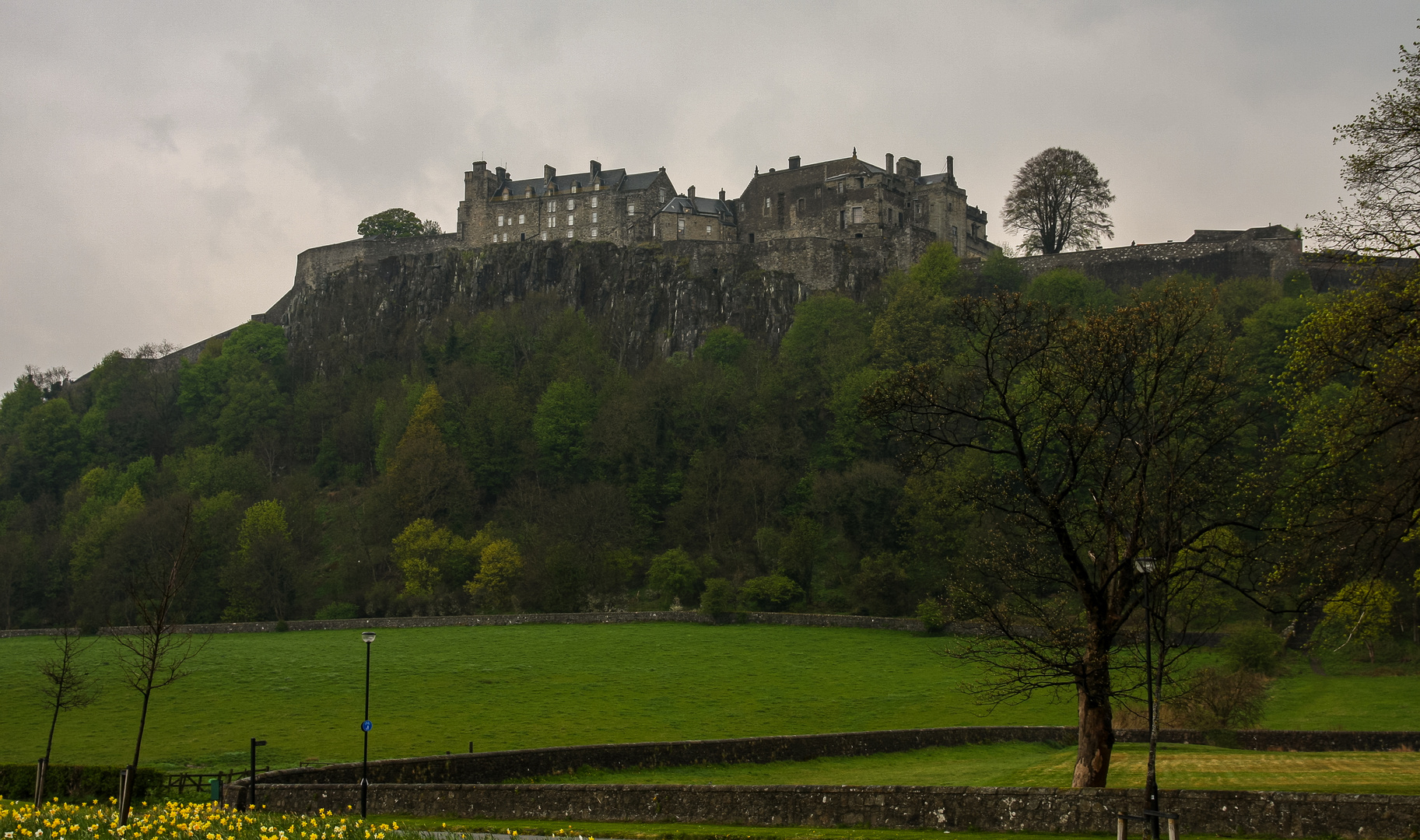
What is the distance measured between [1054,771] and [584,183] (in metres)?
79.4

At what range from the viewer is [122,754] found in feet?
104

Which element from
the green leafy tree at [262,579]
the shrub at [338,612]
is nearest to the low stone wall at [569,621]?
the shrub at [338,612]

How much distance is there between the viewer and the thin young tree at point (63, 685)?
30.0 metres

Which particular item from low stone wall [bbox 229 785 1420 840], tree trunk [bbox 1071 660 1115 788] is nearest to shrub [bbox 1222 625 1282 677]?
tree trunk [bbox 1071 660 1115 788]

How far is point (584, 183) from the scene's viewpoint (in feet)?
318

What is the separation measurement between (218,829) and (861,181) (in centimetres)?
7623

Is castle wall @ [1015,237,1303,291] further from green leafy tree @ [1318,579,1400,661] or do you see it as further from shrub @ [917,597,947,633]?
green leafy tree @ [1318,579,1400,661]

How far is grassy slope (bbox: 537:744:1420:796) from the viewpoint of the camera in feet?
68.0

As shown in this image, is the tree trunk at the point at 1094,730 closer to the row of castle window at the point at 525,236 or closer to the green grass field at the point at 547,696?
the green grass field at the point at 547,696

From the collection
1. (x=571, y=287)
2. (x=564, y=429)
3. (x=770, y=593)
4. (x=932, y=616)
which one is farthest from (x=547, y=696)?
(x=571, y=287)

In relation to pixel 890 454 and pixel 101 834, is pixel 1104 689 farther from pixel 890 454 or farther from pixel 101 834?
pixel 890 454

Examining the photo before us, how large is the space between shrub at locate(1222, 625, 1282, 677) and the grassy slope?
1043cm

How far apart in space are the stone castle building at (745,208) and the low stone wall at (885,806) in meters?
67.7

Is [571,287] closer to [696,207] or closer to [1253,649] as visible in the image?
[696,207]
